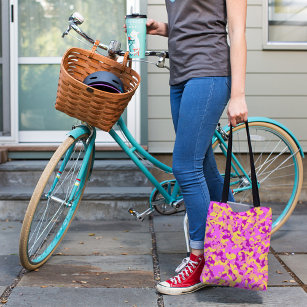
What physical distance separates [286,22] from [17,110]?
105 inches

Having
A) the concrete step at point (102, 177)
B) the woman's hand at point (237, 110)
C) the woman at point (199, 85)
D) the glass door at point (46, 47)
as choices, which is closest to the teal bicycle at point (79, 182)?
the woman at point (199, 85)

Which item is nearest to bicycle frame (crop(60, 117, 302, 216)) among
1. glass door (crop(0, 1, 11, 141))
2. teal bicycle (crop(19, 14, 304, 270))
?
teal bicycle (crop(19, 14, 304, 270))

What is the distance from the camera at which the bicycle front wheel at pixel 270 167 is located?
3555 millimetres

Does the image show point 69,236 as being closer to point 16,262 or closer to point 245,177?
point 16,262

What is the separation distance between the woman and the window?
2.66 m

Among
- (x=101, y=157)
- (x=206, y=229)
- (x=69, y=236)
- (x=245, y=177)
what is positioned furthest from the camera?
(x=101, y=157)

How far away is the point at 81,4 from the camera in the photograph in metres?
5.30

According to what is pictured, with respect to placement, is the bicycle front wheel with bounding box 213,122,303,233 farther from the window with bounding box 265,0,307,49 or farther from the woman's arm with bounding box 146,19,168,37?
the window with bounding box 265,0,307,49

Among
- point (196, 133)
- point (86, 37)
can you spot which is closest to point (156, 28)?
point (86, 37)

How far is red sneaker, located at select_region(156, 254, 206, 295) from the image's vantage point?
2.72 metres

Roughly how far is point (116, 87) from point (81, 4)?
2.71 meters

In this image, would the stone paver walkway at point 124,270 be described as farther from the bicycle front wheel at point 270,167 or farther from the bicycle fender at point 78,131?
the bicycle fender at point 78,131

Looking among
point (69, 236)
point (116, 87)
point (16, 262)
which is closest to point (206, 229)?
point (116, 87)

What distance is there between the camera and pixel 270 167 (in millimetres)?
4918
